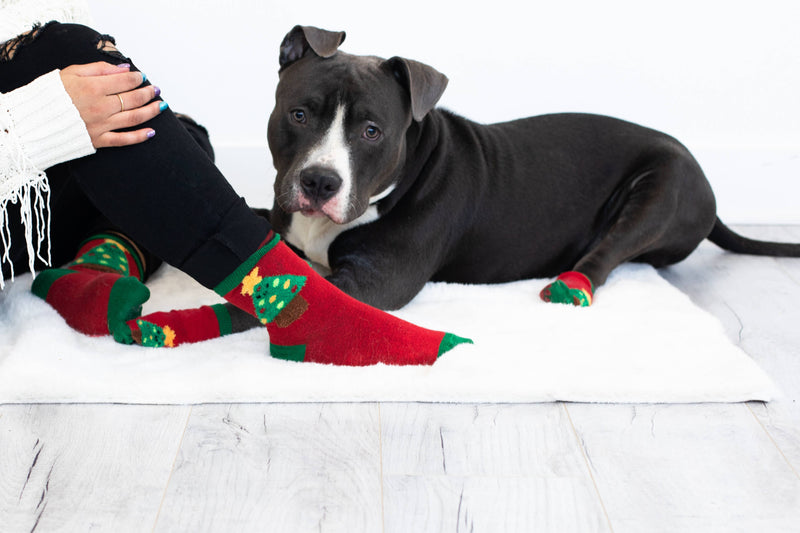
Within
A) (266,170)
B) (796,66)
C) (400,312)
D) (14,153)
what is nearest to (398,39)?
(266,170)

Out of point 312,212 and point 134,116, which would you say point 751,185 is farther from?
point 134,116

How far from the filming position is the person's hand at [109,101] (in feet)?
5.08

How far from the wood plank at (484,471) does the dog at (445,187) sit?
0.55 meters

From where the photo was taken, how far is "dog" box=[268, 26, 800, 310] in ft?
6.61

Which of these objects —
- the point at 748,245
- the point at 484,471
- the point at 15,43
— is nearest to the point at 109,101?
the point at 15,43

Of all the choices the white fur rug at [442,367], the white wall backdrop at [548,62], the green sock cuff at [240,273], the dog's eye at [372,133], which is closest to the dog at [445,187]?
the dog's eye at [372,133]

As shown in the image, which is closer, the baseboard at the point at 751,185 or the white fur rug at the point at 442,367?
the white fur rug at the point at 442,367

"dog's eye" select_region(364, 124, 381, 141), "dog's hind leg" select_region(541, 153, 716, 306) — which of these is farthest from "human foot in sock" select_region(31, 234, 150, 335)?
"dog's hind leg" select_region(541, 153, 716, 306)

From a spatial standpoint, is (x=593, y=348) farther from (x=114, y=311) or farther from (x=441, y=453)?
(x=114, y=311)

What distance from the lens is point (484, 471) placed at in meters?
1.45

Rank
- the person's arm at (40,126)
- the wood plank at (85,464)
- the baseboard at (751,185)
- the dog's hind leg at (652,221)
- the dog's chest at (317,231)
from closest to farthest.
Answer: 1. the wood plank at (85,464)
2. the person's arm at (40,126)
3. the dog's chest at (317,231)
4. the dog's hind leg at (652,221)
5. the baseboard at (751,185)

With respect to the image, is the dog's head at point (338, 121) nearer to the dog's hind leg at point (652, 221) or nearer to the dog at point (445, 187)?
the dog at point (445, 187)

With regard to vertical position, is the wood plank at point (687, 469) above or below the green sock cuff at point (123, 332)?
above

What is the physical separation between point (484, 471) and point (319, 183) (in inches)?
32.9
